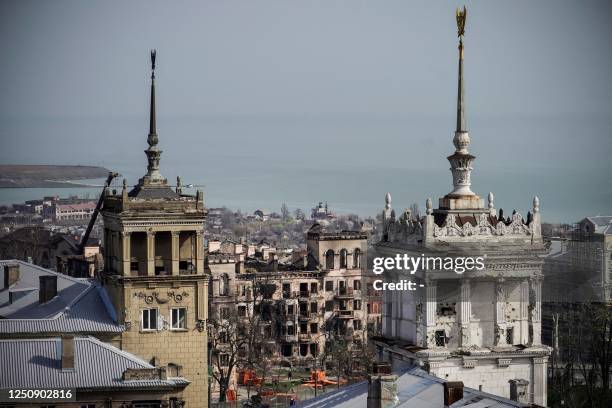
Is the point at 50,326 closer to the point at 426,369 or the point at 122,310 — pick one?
the point at 122,310

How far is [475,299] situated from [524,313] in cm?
147

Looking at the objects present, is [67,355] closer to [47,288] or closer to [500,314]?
[47,288]

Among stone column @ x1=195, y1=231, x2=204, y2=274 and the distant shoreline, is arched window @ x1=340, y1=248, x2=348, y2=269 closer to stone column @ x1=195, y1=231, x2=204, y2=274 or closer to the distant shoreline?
the distant shoreline

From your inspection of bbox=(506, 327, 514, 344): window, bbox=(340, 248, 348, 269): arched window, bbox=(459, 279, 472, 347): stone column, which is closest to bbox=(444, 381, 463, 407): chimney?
bbox=(459, 279, 472, 347): stone column

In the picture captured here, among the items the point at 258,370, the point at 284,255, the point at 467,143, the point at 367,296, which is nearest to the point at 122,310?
the point at 467,143

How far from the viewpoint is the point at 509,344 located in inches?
1977

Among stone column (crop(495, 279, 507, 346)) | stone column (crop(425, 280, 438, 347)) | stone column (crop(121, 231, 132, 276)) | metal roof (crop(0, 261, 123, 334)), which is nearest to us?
stone column (crop(425, 280, 438, 347))

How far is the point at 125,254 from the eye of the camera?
65.8 metres

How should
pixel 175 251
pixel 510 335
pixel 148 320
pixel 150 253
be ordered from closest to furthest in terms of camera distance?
1. pixel 510 335
2. pixel 148 320
3. pixel 150 253
4. pixel 175 251

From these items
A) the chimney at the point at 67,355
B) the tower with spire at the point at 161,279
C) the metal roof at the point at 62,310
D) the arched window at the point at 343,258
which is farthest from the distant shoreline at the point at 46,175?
the arched window at the point at 343,258

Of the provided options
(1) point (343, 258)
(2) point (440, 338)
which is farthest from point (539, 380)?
(1) point (343, 258)

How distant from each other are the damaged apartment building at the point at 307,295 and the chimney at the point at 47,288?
65639mm

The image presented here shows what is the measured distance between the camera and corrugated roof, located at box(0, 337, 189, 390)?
58.6 meters

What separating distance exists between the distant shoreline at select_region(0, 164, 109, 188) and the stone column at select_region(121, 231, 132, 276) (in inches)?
1291
